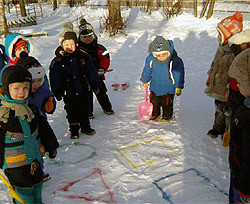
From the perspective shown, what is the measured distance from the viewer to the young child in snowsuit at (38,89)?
314cm

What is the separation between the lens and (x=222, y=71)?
3824mm

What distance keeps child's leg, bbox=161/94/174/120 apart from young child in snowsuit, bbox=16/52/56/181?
2.16m

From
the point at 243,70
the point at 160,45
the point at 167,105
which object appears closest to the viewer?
the point at 243,70

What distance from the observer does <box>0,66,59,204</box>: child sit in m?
2.35

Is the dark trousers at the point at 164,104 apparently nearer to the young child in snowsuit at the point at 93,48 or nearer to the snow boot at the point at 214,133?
the snow boot at the point at 214,133

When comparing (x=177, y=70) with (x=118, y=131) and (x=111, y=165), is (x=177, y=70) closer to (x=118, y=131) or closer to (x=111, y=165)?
(x=118, y=131)

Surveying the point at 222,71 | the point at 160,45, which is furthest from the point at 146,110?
the point at 222,71

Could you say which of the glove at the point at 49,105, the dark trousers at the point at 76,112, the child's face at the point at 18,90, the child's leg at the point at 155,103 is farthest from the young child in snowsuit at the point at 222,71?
the child's face at the point at 18,90

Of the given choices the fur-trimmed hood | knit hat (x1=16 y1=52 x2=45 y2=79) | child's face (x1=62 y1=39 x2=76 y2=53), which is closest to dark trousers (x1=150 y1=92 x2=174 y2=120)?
the fur-trimmed hood

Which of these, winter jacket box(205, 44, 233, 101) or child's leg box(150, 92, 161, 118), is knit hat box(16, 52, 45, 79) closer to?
child's leg box(150, 92, 161, 118)

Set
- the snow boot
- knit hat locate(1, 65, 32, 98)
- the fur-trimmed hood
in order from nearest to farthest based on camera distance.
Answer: knit hat locate(1, 65, 32, 98)
the fur-trimmed hood
the snow boot

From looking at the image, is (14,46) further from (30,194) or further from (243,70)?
(243,70)

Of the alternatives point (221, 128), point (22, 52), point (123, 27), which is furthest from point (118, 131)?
point (123, 27)

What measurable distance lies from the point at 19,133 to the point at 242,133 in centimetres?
195
